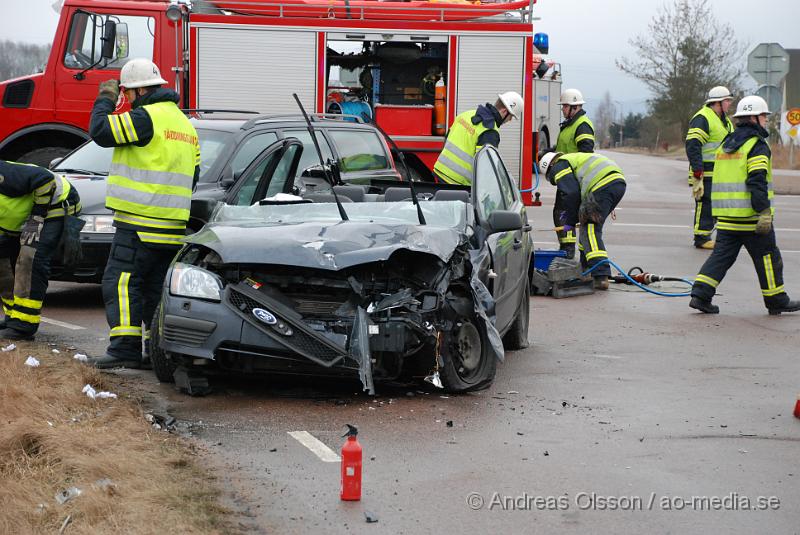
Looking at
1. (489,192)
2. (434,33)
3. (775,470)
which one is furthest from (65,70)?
(775,470)

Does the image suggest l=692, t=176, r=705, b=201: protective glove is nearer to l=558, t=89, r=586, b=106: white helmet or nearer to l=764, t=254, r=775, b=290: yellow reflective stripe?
l=558, t=89, r=586, b=106: white helmet

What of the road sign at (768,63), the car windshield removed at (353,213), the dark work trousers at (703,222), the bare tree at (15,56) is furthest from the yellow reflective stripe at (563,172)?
the bare tree at (15,56)

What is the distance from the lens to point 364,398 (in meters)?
6.82

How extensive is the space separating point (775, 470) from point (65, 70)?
1056cm

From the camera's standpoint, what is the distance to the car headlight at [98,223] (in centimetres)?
955

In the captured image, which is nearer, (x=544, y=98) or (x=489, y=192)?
(x=489, y=192)

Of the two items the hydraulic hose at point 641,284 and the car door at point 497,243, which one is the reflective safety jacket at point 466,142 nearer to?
the hydraulic hose at point 641,284

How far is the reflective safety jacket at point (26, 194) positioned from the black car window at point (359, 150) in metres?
3.07

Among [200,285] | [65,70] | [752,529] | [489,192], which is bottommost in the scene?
[752,529]

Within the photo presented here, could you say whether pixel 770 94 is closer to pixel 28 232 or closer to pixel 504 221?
pixel 504 221

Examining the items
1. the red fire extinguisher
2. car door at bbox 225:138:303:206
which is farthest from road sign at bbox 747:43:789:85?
the red fire extinguisher

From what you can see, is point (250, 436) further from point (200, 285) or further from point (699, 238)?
point (699, 238)

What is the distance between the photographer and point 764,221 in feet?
34.7

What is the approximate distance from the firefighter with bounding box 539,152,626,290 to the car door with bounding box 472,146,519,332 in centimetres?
385
